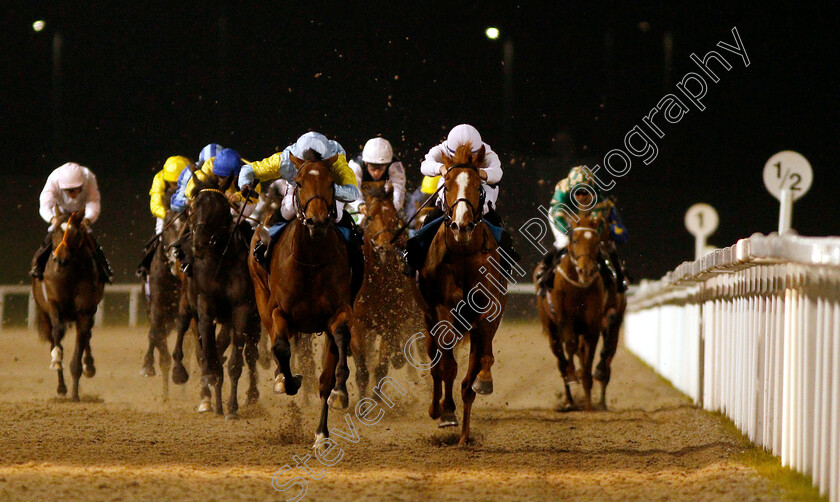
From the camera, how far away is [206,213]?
9188 mm

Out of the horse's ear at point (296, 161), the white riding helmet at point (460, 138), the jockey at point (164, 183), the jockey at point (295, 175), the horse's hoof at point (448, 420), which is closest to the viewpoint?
the horse's ear at point (296, 161)

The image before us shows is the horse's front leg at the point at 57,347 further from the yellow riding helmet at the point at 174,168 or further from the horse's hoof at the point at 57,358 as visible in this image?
the yellow riding helmet at the point at 174,168

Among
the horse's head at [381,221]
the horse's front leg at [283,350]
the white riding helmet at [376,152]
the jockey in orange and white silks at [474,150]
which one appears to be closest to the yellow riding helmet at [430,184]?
the horse's head at [381,221]

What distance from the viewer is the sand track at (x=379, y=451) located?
5543mm

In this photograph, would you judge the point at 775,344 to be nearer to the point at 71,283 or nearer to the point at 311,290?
the point at 311,290

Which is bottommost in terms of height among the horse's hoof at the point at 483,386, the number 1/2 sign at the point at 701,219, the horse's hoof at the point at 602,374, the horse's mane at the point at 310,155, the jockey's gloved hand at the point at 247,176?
the horse's hoof at the point at 602,374

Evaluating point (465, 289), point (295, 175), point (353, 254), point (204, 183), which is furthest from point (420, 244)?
point (204, 183)

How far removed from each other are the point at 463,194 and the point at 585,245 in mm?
3253

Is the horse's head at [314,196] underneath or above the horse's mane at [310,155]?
underneath

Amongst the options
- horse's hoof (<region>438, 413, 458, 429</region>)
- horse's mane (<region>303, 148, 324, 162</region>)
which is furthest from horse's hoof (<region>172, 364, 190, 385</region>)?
horse's mane (<region>303, 148, 324, 162</region>)

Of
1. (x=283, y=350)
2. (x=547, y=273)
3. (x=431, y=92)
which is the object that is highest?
(x=431, y=92)

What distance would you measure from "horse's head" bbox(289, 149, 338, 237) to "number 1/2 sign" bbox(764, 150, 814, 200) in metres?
6.19

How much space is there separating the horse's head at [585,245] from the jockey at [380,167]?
1769 millimetres

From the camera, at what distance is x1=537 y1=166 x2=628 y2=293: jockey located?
10.3m
